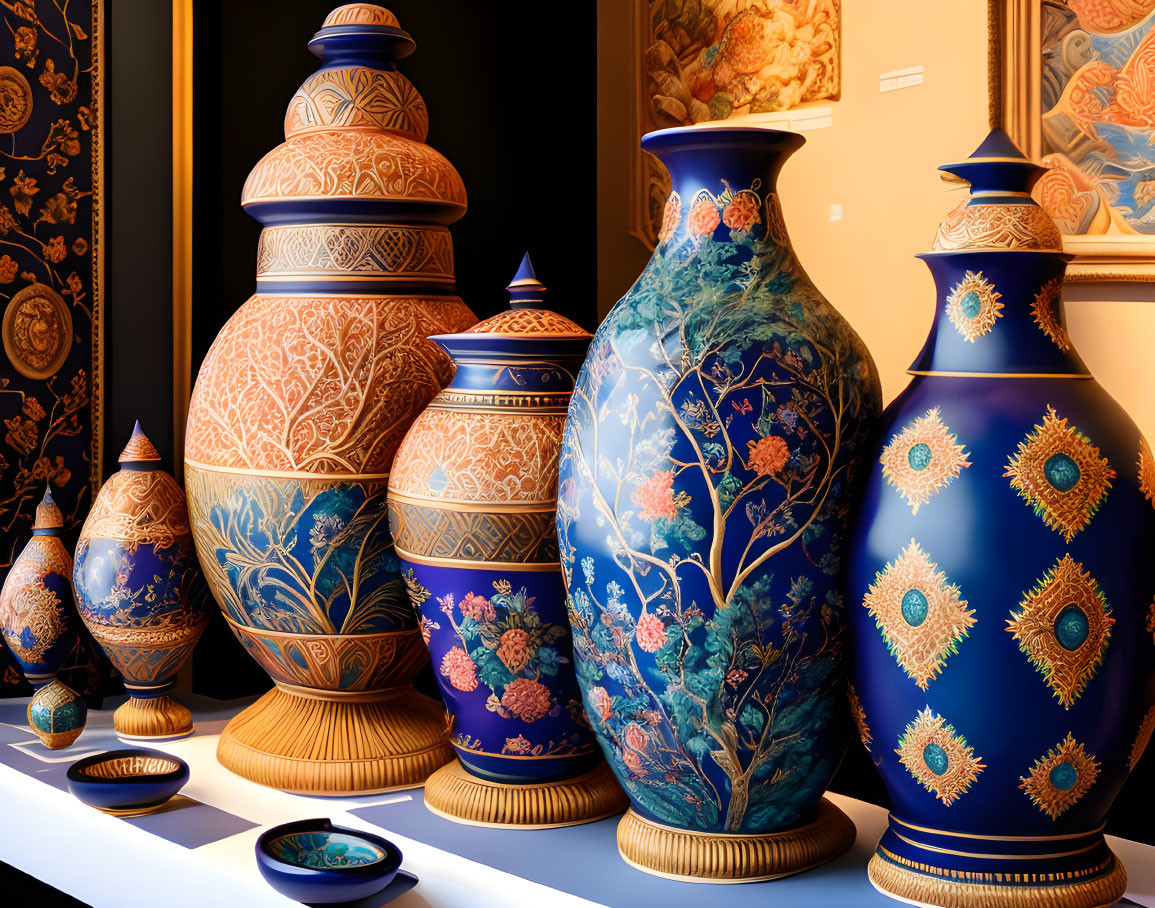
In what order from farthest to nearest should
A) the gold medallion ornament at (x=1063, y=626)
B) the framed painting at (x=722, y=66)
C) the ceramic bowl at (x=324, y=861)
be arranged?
1. the framed painting at (x=722, y=66)
2. the ceramic bowl at (x=324, y=861)
3. the gold medallion ornament at (x=1063, y=626)

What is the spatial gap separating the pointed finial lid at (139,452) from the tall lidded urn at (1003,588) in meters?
1.05

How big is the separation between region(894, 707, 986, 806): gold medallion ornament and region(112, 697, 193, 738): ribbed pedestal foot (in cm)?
107

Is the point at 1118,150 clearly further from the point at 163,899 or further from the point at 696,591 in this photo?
the point at 163,899

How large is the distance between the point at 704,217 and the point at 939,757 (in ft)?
1.75

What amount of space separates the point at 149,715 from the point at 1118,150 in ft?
4.85

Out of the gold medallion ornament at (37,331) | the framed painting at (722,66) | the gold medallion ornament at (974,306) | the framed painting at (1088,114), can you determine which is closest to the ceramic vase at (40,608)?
the gold medallion ornament at (37,331)

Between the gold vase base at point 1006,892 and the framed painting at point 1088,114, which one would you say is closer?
the gold vase base at point 1006,892

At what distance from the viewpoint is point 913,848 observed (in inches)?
40.8

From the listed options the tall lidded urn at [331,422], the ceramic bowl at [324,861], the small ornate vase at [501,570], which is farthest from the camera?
the tall lidded urn at [331,422]

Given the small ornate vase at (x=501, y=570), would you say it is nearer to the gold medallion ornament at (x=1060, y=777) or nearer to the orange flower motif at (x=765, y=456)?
the orange flower motif at (x=765, y=456)

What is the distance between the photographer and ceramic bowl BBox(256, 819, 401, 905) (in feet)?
3.45

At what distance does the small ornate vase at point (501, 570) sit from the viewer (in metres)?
1.21

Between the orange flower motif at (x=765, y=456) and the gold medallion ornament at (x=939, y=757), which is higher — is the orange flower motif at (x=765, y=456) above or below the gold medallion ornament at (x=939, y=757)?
above

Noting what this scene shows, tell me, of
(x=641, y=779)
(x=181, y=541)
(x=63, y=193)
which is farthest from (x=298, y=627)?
(x=63, y=193)
